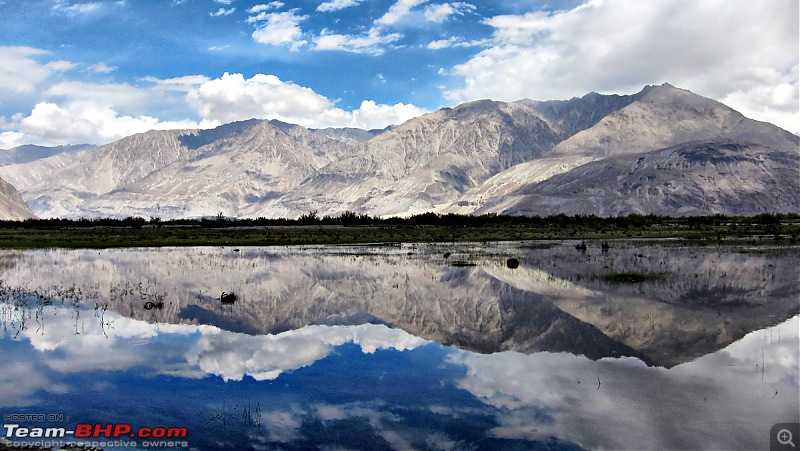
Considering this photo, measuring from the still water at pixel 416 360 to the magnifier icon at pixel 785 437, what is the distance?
27cm

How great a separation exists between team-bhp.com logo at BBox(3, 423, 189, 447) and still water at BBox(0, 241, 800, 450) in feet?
0.71

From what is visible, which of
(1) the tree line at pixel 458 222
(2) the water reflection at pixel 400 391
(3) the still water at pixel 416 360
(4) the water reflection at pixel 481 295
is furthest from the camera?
(1) the tree line at pixel 458 222

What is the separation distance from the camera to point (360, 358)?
20109 millimetres

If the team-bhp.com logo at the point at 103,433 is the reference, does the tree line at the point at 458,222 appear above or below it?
above

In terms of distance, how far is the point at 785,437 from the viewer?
12531 millimetres

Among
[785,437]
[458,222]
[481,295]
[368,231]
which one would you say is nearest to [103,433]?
[785,437]

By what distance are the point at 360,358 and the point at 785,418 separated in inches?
470

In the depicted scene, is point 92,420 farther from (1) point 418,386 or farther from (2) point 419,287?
(2) point 419,287

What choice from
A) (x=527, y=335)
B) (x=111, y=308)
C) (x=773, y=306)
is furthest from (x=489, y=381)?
(x=111, y=308)

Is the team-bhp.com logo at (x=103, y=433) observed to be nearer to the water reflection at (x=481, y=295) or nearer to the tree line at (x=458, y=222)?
the water reflection at (x=481, y=295)

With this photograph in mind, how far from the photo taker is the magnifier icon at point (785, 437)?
40.5 ft

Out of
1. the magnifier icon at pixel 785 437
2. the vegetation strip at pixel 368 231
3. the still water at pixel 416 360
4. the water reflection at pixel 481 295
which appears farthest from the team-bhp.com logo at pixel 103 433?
the vegetation strip at pixel 368 231

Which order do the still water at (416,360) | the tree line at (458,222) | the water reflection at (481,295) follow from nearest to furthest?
the still water at (416,360), the water reflection at (481,295), the tree line at (458,222)

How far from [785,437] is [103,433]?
14.7 meters
